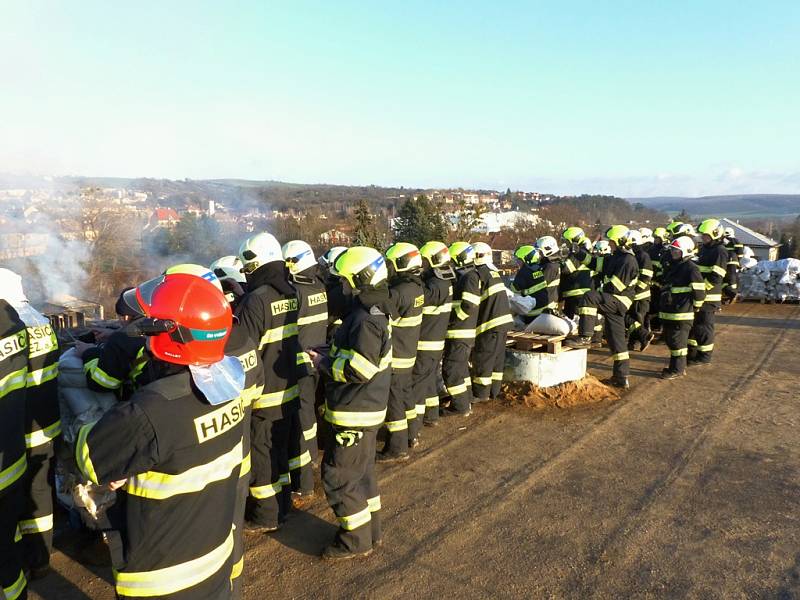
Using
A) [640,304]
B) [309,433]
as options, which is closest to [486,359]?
[309,433]

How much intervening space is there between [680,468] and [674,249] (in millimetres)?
4402

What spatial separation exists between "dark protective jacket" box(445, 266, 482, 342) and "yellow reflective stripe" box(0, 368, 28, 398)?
4.55m

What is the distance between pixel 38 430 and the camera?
13.5 ft

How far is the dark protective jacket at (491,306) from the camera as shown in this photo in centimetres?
755

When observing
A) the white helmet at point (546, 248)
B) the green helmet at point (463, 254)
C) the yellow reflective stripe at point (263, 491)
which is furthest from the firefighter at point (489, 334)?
the yellow reflective stripe at point (263, 491)

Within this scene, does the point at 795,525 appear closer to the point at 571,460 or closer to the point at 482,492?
the point at 571,460

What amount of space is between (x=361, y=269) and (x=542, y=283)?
5.59 metres

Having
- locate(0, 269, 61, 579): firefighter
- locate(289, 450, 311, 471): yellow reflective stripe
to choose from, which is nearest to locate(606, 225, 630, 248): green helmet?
locate(289, 450, 311, 471): yellow reflective stripe

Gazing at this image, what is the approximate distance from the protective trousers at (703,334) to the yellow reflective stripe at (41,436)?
9313 mm

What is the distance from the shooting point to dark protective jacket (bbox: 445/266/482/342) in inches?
281

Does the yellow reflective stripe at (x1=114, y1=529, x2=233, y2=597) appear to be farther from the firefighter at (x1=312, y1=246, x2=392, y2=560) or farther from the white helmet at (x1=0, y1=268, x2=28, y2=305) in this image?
the white helmet at (x1=0, y1=268, x2=28, y2=305)

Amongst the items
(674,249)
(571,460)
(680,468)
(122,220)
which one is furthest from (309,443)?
(122,220)

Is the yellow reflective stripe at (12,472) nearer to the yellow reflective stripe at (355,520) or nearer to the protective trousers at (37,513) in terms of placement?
the protective trousers at (37,513)

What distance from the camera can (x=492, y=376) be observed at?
7.82 meters
